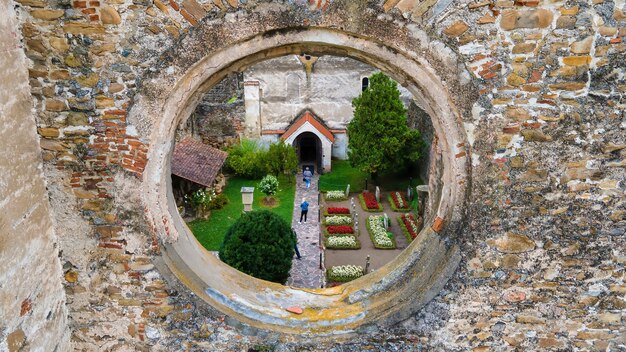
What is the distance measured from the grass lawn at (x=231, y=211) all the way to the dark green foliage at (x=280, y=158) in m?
0.81

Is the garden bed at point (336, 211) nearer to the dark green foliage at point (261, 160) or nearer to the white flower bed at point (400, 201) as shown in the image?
the white flower bed at point (400, 201)

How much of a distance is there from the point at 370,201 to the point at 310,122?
4821 mm

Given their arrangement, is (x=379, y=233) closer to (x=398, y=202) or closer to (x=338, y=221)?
(x=338, y=221)

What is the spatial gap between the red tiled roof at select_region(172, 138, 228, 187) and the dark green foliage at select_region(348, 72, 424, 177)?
527 centimetres

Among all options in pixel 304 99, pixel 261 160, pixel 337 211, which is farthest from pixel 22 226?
pixel 304 99

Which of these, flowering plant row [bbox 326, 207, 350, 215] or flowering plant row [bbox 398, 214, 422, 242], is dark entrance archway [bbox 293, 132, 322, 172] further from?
flowering plant row [bbox 398, 214, 422, 242]

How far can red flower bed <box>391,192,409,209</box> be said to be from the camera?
19.8 m

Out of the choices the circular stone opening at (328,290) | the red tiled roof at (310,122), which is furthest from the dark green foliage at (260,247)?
the red tiled roof at (310,122)

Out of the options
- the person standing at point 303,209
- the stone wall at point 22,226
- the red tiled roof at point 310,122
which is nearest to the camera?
the stone wall at point 22,226

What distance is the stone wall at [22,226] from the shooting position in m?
4.05

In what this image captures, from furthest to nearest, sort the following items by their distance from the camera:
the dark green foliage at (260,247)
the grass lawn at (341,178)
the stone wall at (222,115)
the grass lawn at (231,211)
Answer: the stone wall at (222,115), the grass lawn at (341,178), the grass lawn at (231,211), the dark green foliage at (260,247)

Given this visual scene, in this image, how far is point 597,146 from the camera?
4.54 meters

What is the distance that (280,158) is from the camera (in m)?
21.8

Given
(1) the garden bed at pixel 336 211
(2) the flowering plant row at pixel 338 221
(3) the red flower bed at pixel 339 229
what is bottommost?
(3) the red flower bed at pixel 339 229
